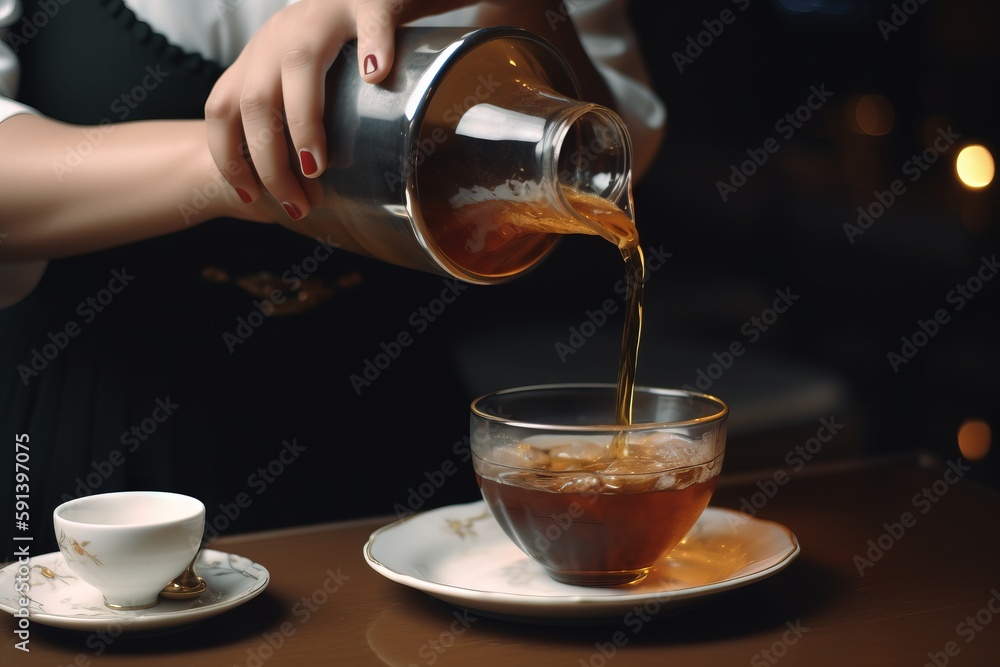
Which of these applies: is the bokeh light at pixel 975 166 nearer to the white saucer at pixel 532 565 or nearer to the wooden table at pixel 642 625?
the wooden table at pixel 642 625

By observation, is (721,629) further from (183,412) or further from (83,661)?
(183,412)

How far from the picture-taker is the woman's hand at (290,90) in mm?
765

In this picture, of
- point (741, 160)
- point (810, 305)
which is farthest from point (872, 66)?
point (810, 305)

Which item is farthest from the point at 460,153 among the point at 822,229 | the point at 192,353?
the point at 822,229

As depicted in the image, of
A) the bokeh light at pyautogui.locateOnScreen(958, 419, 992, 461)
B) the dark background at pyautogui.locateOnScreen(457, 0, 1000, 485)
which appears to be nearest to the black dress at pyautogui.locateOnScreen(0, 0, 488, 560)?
the dark background at pyautogui.locateOnScreen(457, 0, 1000, 485)

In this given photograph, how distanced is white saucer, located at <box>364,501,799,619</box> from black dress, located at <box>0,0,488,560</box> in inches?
15.6

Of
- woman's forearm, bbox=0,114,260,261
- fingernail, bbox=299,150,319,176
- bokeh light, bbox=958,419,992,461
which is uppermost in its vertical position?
fingernail, bbox=299,150,319,176

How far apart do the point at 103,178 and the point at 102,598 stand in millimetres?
435

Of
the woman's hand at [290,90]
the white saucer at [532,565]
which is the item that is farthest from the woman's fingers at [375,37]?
the white saucer at [532,565]

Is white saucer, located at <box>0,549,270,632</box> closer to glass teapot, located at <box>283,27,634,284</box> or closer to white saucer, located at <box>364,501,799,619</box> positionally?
white saucer, located at <box>364,501,799,619</box>

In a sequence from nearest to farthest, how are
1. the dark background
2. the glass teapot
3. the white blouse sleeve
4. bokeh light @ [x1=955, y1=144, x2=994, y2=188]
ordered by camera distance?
the glass teapot, the white blouse sleeve, the dark background, bokeh light @ [x1=955, y1=144, x2=994, y2=188]

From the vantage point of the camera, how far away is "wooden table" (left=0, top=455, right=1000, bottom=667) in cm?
74

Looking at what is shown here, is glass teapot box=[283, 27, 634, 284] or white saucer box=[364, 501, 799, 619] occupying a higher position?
glass teapot box=[283, 27, 634, 284]

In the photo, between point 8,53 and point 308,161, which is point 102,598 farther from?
point 8,53
